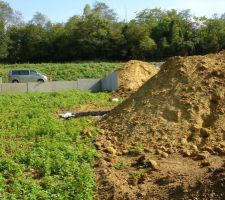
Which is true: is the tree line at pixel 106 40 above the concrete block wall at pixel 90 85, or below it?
above

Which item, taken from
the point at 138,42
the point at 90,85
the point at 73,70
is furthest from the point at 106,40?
the point at 90,85

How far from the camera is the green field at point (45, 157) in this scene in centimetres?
930

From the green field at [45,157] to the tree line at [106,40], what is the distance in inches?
1695

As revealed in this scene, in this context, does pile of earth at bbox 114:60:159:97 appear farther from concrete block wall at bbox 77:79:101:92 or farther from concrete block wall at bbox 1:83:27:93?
concrete block wall at bbox 1:83:27:93

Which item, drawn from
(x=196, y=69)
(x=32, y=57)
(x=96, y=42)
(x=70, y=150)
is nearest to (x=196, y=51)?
(x=96, y=42)

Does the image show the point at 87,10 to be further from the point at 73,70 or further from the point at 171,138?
the point at 171,138

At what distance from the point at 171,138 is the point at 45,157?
9.37 feet

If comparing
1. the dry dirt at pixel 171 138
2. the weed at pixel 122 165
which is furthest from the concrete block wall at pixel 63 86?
the weed at pixel 122 165

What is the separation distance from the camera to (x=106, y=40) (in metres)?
60.4

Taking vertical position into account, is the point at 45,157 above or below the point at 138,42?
below

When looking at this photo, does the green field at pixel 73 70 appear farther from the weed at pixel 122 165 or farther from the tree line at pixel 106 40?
the weed at pixel 122 165

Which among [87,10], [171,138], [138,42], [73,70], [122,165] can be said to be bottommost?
[122,165]

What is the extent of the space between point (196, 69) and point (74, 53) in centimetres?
4540

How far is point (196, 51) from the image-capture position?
6203 centimetres
